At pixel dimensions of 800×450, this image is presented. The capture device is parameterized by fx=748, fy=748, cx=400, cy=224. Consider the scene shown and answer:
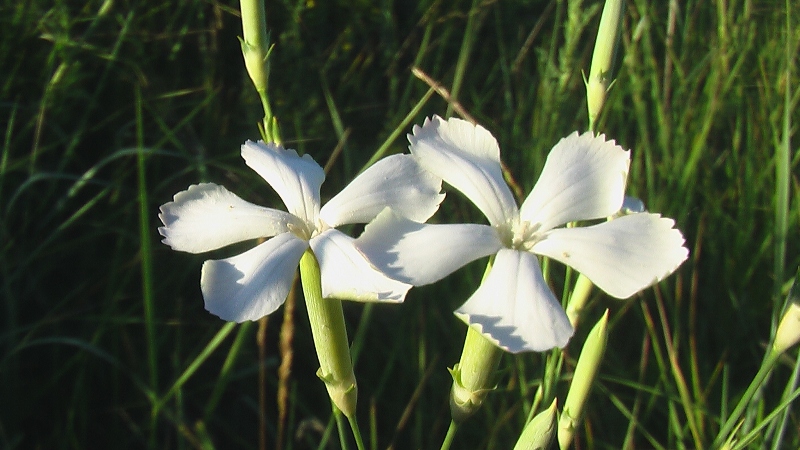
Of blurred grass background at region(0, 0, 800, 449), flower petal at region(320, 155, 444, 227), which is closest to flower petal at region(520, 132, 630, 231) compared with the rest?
flower petal at region(320, 155, 444, 227)

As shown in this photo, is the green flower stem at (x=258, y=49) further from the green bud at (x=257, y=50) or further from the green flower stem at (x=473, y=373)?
the green flower stem at (x=473, y=373)

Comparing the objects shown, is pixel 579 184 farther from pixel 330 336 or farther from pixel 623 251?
pixel 330 336

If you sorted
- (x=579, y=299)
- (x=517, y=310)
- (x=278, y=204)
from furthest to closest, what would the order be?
1. (x=278, y=204)
2. (x=579, y=299)
3. (x=517, y=310)

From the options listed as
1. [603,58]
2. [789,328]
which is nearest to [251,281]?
[603,58]

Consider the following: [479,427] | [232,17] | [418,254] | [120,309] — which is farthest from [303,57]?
[418,254]

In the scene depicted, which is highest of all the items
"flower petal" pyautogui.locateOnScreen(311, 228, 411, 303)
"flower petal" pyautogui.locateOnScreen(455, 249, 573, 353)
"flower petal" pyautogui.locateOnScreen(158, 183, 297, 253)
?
"flower petal" pyautogui.locateOnScreen(158, 183, 297, 253)

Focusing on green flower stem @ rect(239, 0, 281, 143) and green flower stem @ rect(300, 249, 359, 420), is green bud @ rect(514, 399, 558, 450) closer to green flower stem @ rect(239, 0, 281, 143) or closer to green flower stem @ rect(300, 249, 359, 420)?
green flower stem @ rect(300, 249, 359, 420)
